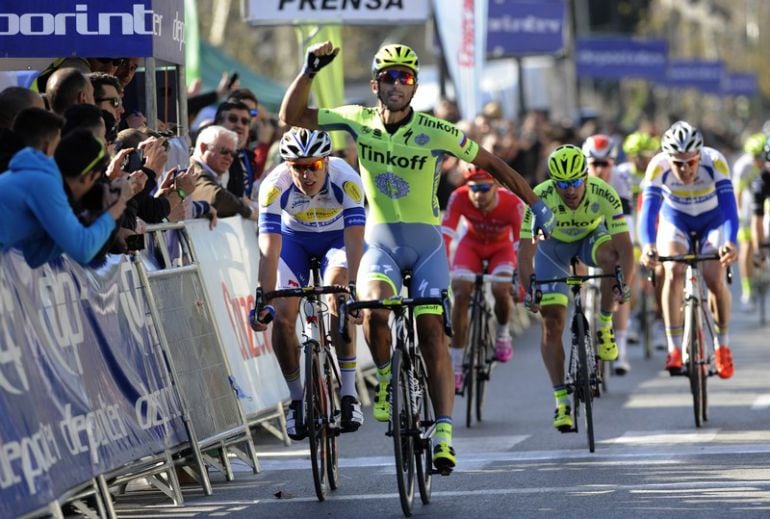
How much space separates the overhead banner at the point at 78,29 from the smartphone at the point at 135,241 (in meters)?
2.07

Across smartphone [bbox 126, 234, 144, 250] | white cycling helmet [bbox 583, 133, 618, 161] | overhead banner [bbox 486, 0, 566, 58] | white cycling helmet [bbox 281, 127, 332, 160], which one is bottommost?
smartphone [bbox 126, 234, 144, 250]

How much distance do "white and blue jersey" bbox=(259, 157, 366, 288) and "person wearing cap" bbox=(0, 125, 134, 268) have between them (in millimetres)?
2130

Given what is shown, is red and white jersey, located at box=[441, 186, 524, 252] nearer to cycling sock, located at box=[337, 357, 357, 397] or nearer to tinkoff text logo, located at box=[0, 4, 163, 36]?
tinkoff text logo, located at box=[0, 4, 163, 36]

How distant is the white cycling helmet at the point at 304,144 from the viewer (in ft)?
34.2

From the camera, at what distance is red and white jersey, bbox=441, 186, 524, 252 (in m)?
14.9

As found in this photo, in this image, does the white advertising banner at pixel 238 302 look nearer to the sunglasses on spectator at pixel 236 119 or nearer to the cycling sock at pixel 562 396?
the sunglasses on spectator at pixel 236 119

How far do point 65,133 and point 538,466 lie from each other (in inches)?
150

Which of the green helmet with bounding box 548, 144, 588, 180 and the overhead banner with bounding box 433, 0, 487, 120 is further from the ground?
the overhead banner with bounding box 433, 0, 487, 120

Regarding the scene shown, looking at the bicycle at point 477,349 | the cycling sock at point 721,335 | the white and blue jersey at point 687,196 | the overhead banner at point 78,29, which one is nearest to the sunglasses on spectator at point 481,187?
the bicycle at point 477,349

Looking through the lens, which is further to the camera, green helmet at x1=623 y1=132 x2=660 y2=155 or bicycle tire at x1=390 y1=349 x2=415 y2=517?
green helmet at x1=623 y1=132 x2=660 y2=155

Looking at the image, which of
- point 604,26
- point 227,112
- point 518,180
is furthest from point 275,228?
point 604,26

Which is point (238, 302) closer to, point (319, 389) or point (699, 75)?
point (319, 389)

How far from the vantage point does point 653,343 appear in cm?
2039

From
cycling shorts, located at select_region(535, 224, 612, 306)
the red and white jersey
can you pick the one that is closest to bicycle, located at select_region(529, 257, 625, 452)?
cycling shorts, located at select_region(535, 224, 612, 306)
